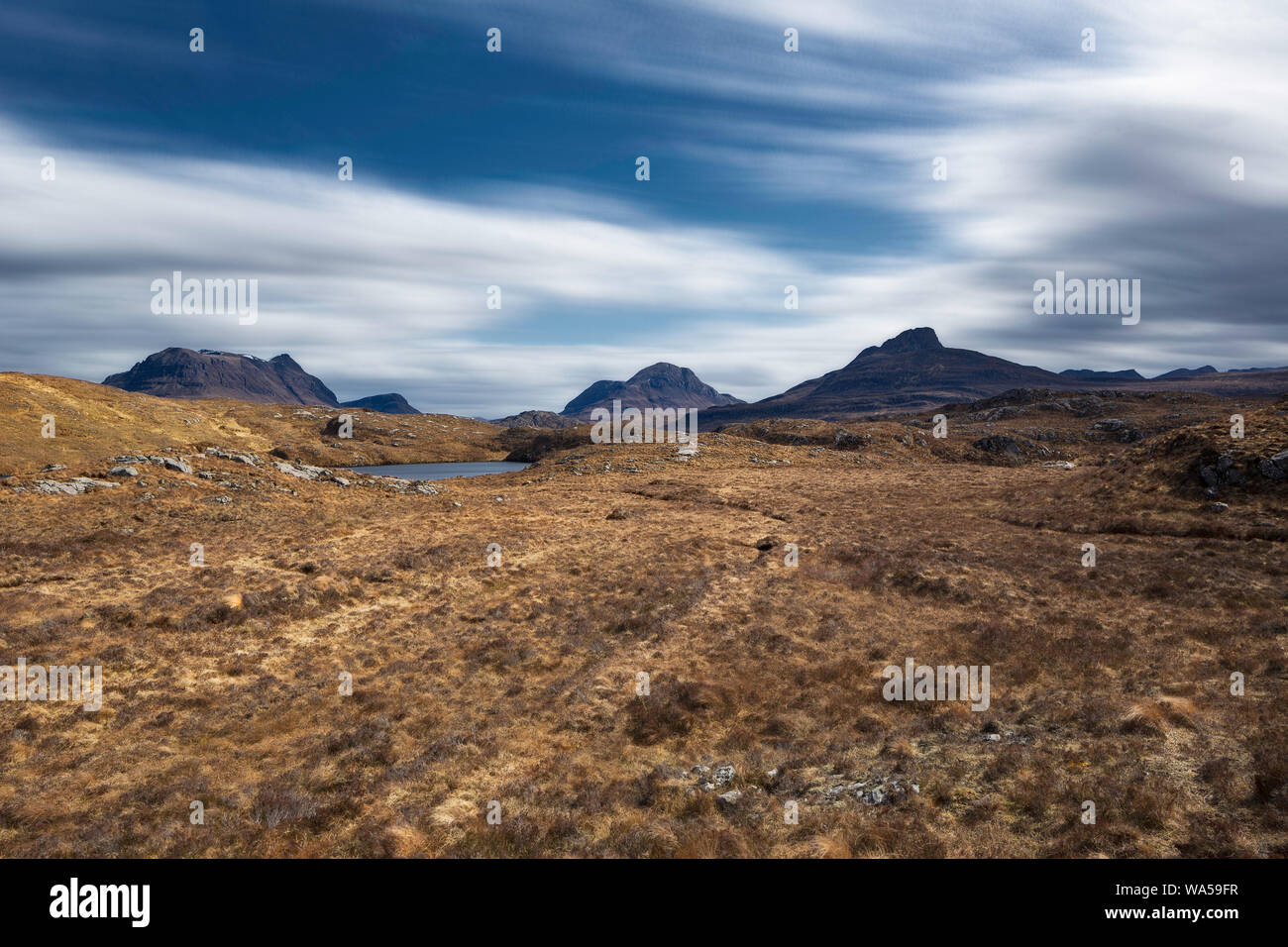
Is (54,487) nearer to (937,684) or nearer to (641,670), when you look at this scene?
(641,670)

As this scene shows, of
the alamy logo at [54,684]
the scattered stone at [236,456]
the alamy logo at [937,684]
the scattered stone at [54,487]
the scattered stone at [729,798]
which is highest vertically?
the scattered stone at [236,456]

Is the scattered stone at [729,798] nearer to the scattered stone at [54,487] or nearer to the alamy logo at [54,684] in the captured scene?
the alamy logo at [54,684]

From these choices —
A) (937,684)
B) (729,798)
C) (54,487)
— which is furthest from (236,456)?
(937,684)

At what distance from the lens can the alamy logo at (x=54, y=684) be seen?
17547 millimetres

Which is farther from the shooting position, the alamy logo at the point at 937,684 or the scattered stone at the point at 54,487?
the scattered stone at the point at 54,487

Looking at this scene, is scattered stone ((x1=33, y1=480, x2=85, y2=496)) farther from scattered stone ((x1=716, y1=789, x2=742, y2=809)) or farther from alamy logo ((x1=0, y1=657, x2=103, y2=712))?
scattered stone ((x1=716, y1=789, x2=742, y2=809))

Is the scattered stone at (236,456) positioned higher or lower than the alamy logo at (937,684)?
higher

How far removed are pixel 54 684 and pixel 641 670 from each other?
18580 mm

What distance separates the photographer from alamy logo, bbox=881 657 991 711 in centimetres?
1817
